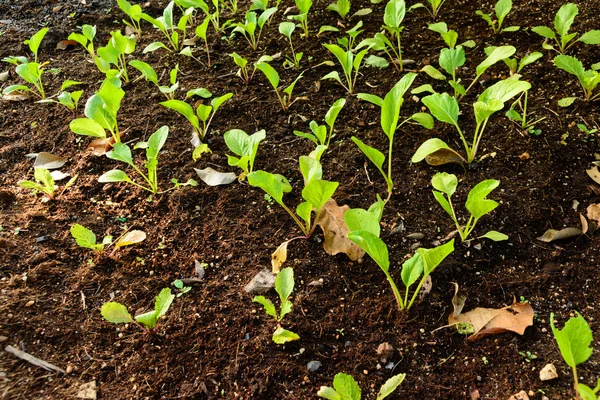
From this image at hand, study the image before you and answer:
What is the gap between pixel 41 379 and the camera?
1.22 m

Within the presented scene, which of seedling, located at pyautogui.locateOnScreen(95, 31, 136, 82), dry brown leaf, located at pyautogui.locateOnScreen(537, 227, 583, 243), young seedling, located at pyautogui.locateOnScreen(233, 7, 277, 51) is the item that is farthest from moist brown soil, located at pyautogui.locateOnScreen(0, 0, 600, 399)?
young seedling, located at pyautogui.locateOnScreen(233, 7, 277, 51)

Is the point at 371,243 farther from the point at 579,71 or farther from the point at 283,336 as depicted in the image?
the point at 579,71

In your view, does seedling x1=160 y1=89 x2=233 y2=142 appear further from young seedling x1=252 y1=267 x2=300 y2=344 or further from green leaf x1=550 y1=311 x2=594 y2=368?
green leaf x1=550 y1=311 x2=594 y2=368

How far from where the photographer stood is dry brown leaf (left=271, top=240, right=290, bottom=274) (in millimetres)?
1427

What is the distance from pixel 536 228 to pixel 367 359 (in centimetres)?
66

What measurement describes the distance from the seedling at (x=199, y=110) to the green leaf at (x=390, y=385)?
1114 millimetres

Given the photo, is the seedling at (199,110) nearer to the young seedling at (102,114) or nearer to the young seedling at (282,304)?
the young seedling at (102,114)

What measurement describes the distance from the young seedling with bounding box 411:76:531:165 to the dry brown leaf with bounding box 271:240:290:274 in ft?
1.60

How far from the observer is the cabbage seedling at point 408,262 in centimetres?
120

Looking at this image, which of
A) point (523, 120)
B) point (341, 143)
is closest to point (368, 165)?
point (341, 143)

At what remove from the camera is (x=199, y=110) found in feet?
5.93

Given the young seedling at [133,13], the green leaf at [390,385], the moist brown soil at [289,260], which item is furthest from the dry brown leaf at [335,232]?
the young seedling at [133,13]

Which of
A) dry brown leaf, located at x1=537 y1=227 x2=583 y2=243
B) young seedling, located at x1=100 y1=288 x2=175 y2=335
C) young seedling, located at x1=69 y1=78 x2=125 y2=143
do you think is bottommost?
dry brown leaf, located at x1=537 y1=227 x2=583 y2=243

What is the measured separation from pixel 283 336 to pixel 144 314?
346 mm
